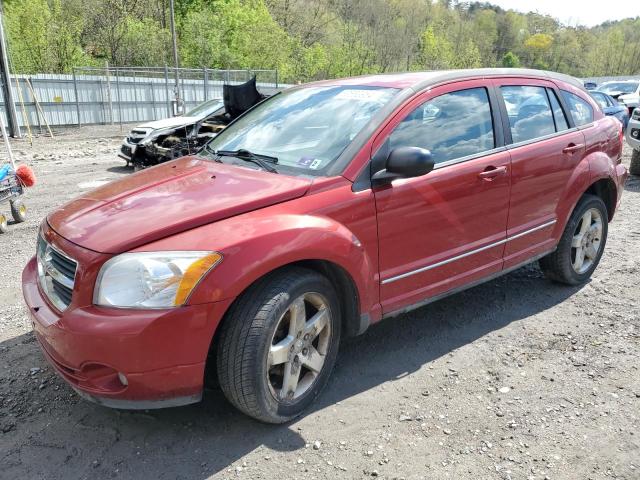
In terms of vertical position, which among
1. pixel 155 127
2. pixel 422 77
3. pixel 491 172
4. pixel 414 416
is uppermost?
pixel 422 77

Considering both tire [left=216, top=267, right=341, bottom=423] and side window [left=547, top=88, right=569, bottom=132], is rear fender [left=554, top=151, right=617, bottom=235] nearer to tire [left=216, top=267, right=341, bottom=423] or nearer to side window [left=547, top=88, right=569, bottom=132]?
side window [left=547, top=88, right=569, bottom=132]

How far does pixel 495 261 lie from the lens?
3.83 m

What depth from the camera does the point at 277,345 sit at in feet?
8.83

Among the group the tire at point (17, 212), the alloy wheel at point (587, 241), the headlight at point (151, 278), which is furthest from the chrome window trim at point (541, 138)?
the tire at point (17, 212)

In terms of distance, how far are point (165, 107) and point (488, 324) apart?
23.9m

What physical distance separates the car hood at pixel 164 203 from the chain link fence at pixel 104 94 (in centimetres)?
1703

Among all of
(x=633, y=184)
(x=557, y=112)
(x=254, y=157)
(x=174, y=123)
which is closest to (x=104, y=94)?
(x=174, y=123)

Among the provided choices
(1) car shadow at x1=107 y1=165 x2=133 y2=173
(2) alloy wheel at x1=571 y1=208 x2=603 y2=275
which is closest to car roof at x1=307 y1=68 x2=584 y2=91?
(2) alloy wheel at x1=571 y1=208 x2=603 y2=275

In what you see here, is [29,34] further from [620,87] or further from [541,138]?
[541,138]

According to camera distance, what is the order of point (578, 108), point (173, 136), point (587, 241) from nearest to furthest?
point (578, 108) < point (587, 241) < point (173, 136)

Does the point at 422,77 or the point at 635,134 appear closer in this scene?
the point at 422,77

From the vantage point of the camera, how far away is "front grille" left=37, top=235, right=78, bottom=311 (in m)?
2.54

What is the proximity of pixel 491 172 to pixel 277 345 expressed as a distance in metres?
1.91

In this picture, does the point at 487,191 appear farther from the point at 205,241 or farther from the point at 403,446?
the point at 205,241
